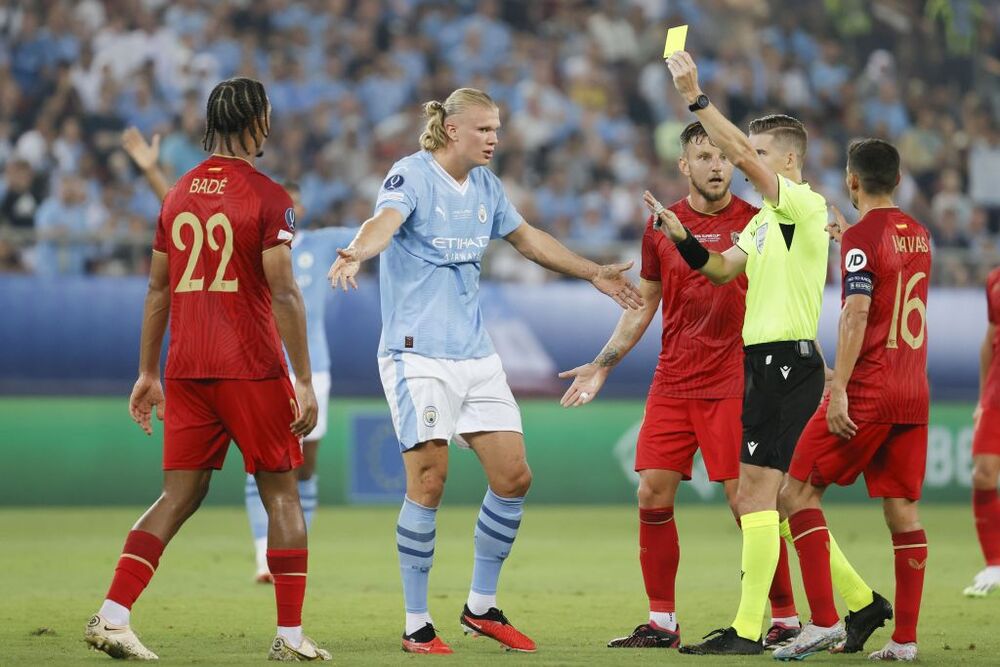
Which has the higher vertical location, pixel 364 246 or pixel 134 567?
pixel 364 246

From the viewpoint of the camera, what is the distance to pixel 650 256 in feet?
27.1

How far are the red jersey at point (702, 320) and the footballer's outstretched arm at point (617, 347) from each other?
0.49ft

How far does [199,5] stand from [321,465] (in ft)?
23.7

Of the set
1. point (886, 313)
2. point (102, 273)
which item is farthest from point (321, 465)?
point (886, 313)

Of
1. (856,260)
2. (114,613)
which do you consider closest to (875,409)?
(856,260)

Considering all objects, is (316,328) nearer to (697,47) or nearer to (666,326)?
(666,326)

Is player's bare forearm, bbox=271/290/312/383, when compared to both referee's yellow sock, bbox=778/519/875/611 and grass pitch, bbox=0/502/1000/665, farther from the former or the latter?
referee's yellow sock, bbox=778/519/875/611

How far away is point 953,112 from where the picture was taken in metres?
21.2

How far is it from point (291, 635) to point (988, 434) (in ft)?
19.0

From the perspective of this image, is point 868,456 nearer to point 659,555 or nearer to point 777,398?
point 777,398

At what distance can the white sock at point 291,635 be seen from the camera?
6.95m

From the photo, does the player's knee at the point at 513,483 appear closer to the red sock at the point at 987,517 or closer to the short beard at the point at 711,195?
the short beard at the point at 711,195

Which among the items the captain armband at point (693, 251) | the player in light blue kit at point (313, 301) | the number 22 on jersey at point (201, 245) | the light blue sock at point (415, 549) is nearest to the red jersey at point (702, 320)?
the captain armband at point (693, 251)

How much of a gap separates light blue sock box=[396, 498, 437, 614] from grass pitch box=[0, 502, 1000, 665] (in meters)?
0.30
